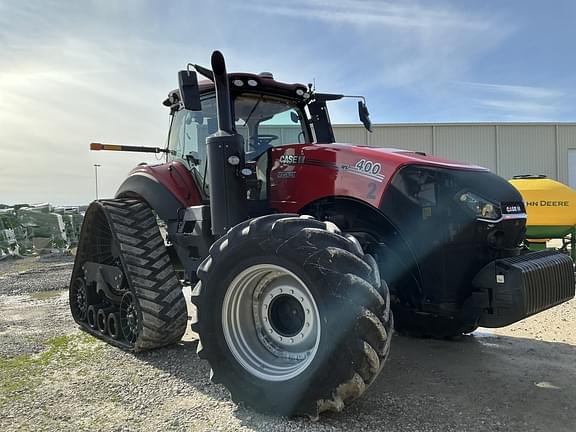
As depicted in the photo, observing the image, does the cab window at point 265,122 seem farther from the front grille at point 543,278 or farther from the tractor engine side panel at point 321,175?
the front grille at point 543,278

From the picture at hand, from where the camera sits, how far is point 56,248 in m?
16.9

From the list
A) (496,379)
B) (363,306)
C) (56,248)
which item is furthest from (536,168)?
(363,306)

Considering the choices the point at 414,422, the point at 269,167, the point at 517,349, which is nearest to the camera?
the point at 414,422

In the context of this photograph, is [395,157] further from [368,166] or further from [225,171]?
[225,171]

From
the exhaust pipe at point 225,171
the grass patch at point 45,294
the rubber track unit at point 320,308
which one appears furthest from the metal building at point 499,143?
the rubber track unit at point 320,308

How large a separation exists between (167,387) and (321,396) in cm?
156

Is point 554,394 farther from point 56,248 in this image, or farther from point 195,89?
point 56,248

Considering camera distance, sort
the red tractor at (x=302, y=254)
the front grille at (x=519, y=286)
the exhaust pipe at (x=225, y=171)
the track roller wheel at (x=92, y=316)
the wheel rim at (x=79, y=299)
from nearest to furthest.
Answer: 1. the red tractor at (x=302, y=254)
2. the front grille at (x=519, y=286)
3. the exhaust pipe at (x=225, y=171)
4. the track roller wheel at (x=92, y=316)
5. the wheel rim at (x=79, y=299)

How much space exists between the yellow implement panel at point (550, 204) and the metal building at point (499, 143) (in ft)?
47.3

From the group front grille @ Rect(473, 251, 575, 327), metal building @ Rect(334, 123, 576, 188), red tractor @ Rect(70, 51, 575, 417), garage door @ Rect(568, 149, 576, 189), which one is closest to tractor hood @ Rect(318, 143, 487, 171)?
red tractor @ Rect(70, 51, 575, 417)

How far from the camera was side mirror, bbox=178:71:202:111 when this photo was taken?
163 inches

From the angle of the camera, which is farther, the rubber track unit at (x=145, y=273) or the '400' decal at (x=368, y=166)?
the rubber track unit at (x=145, y=273)

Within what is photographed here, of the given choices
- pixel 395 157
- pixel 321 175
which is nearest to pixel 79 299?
pixel 321 175

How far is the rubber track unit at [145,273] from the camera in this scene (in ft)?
15.9
